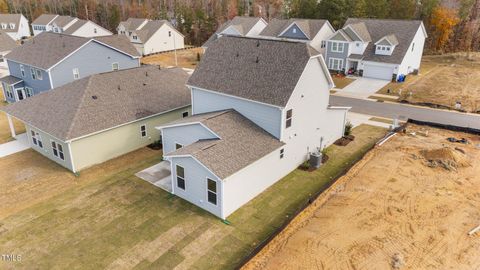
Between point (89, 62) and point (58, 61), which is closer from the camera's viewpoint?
point (58, 61)

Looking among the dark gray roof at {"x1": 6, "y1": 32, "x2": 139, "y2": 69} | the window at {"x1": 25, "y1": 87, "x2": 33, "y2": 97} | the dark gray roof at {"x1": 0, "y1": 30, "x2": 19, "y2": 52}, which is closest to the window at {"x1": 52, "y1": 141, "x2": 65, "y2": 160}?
the dark gray roof at {"x1": 6, "y1": 32, "x2": 139, "y2": 69}

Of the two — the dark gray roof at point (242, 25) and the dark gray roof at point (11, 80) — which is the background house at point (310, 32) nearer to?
the dark gray roof at point (242, 25)

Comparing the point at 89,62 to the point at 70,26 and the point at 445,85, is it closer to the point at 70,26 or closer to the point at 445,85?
the point at 445,85

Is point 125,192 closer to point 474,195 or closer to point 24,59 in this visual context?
point 474,195

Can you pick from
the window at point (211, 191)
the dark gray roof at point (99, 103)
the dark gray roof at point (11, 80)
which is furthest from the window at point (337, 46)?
the dark gray roof at point (11, 80)

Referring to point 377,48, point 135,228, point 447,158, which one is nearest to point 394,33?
point 377,48

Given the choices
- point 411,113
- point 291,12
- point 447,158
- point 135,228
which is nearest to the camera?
point 135,228
